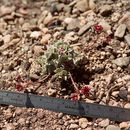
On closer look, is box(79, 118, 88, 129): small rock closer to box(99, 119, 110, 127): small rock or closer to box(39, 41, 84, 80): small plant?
box(99, 119, 110, 127): small rock

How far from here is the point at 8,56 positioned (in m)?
4.59

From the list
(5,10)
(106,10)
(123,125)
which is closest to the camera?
(123,125)

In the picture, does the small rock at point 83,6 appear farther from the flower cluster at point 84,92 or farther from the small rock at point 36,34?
the flower cluster at point 84,92

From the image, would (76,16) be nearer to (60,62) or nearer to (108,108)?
(60,62)

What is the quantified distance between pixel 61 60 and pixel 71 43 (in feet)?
2.19

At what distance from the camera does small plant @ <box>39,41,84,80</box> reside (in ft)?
12.8

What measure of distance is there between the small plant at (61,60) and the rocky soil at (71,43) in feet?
0.68

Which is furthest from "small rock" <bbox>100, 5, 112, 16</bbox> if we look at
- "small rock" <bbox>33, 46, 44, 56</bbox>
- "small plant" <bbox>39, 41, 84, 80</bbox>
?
"small rock" <bbox>33, 46, 44, 56</bbox>

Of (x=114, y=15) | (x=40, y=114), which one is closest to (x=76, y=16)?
(x=114, y=15)

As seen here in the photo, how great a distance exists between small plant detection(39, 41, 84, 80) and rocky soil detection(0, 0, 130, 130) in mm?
207

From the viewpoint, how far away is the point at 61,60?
3896 mm

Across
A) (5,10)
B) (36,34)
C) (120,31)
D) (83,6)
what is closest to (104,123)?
(120,31)

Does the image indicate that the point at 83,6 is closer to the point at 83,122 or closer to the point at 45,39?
the point at 45,39

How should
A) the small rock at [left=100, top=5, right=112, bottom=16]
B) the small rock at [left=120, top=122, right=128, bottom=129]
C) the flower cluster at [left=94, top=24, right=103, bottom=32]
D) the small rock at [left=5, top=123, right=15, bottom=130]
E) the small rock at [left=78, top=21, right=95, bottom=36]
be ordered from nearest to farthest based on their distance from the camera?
the small rock at [left=120, top=122, right=128, bottom=129] < the small rock at [left=5, top=123, right=15, bottom=130] < the flower cluster at [left=94, top=24, right=103, bottom=32] < the small rock at [left=78, top=21, right=95, bottom=36] < the small rock at [left=100, top=5, right=112, bottom=16]
